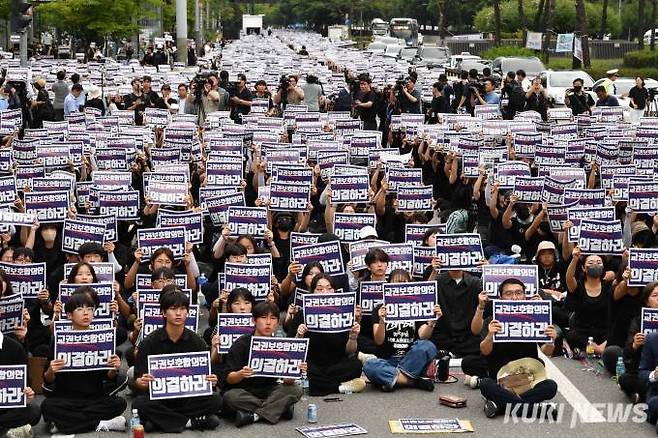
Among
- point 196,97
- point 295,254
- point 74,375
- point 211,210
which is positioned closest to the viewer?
point 74,375

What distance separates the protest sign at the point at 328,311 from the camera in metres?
13.2

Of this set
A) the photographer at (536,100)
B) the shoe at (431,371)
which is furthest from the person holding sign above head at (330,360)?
the photographer at (536,100)

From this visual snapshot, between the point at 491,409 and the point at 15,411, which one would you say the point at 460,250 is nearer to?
the point at 491,409

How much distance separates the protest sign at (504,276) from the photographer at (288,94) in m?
18.9

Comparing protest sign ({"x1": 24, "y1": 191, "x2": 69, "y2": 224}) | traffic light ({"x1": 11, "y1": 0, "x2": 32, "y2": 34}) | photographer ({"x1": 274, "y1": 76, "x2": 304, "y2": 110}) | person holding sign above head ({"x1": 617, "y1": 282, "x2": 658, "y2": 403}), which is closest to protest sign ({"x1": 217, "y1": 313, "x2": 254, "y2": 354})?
person holding sign above head ({"x1": 617, "y1": 282, "x2": 658, "y2": 403})

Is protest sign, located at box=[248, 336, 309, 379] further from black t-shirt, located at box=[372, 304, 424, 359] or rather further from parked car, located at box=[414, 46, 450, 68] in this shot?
parked car, located at box=[414, 46, 450, 68]

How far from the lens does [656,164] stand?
23641 mm

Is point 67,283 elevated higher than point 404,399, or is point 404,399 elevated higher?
point 67,283

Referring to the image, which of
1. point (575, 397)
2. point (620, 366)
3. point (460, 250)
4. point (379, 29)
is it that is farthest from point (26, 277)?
point (379, 29)

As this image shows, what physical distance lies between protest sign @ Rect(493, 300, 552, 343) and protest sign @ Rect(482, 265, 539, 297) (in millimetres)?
1056

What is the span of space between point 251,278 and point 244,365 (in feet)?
6.74

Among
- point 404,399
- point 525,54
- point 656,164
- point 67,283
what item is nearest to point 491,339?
point 404,399

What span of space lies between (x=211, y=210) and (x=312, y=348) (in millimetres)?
4979

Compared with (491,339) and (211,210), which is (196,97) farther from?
(491,339)
